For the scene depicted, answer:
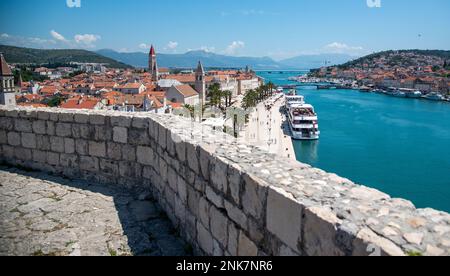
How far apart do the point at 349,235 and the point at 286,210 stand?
1.55ft

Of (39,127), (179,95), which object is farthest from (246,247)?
(179,95)

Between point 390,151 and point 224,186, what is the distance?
137 ft

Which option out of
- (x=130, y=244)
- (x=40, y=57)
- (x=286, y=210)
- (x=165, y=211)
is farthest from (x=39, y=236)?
(x=40, y=57)

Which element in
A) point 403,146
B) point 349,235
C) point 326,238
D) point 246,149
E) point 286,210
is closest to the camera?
point 349,235

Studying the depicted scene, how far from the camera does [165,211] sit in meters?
4.36

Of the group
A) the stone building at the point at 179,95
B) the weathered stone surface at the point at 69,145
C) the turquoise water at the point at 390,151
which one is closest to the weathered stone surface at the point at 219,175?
the weathered stone surface at the point at 69,145

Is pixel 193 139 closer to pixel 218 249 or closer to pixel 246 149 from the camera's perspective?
pixel 246 149

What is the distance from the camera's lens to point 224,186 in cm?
Answer: 281

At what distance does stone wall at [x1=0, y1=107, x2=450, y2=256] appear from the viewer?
176cm

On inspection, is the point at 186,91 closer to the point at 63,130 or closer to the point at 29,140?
the point at 29,140

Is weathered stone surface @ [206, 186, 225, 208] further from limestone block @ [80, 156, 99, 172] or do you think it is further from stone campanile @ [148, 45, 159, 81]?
stone campanile @ [148, 45, 159, 81]

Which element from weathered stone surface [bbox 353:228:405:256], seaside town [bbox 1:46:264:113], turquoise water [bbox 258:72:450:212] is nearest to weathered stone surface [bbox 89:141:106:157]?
weathered stone surface [bbox 353:228:405:256]

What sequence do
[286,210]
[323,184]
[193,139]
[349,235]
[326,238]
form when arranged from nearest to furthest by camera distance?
[349,235], [326,238], [286,210], [323,184], [193,139]

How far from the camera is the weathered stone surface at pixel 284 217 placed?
2021 mm
